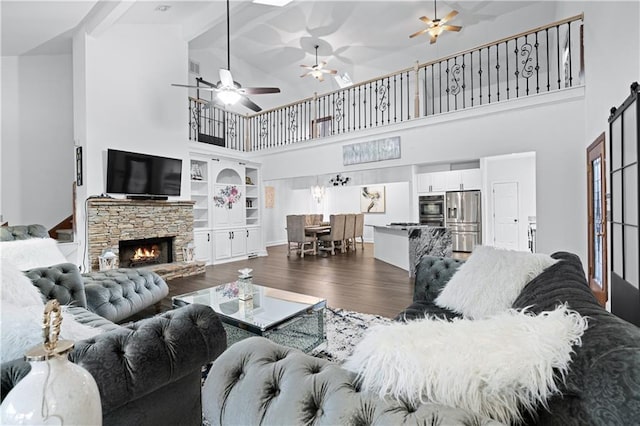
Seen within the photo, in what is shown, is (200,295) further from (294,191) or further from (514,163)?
(294,191)

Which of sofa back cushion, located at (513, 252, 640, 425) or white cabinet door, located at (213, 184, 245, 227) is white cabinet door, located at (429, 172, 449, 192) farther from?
sofa back cushion, located at (513, 252, 640, 425)

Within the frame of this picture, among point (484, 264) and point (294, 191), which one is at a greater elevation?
point (294, 191)

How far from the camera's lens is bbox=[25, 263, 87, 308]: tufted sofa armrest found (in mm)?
2414

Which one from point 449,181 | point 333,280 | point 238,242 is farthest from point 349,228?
point 333,280

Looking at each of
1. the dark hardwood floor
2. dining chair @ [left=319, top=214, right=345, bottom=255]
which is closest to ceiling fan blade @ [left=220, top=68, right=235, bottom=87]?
the dark hardwood floor

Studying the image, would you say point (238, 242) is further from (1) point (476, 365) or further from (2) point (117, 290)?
(1) point (476, 365)

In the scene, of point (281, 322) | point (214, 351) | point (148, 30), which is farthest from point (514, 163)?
point (148, 30)

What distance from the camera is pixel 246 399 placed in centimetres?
81

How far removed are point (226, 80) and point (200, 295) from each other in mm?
2721

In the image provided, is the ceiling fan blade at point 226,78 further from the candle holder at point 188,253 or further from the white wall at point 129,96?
the candle holder at point 188,253

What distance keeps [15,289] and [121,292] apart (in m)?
1.22

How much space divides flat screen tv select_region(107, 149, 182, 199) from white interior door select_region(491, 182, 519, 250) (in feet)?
22.0

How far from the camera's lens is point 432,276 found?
8.00 ft

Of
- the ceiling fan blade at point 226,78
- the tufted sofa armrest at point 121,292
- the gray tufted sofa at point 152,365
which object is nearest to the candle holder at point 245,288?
the tufted sofa armrest at point 121,292
